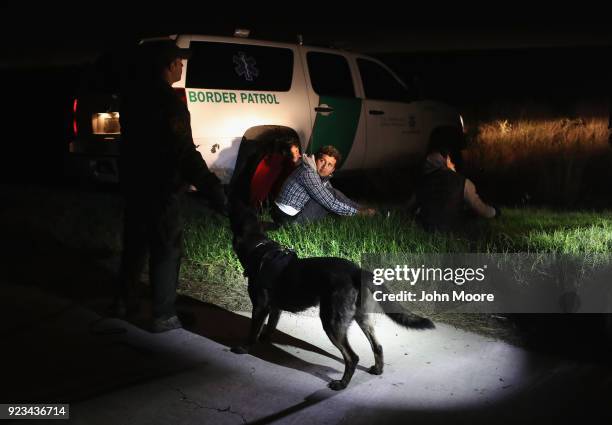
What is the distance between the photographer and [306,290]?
13.9ft

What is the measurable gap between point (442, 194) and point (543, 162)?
4997mm

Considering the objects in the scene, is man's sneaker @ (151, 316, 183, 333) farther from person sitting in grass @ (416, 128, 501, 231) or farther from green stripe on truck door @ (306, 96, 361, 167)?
green stripe on truck door @ (306, 96, 361, 167)

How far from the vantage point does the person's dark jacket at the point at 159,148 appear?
473 cm

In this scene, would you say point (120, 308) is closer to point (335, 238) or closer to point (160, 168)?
point (160, 168)

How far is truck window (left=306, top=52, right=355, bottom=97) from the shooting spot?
9.88 metres

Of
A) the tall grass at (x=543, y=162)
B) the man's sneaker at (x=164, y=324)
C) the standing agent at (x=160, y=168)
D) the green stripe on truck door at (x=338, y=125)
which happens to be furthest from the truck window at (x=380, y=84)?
the man's sneaker at (x=164, y=324)

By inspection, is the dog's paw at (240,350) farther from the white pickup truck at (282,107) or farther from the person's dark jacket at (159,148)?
the white pickup truck at (282,107)

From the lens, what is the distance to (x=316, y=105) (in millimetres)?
9711

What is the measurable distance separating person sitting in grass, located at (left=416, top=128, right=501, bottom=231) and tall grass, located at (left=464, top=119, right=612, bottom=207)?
241 centimetres

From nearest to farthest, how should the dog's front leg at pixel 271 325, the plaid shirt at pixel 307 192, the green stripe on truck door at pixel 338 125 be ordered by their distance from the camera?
the dog's front leg at pixel 271 325 → the plaid shirt at pixel 307 192 → the green stripe on truck door at pixel 338 125

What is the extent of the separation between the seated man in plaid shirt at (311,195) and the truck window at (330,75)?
10.3 feet

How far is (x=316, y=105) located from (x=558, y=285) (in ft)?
A: 16.2

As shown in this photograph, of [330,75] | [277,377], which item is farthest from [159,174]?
[330,75]

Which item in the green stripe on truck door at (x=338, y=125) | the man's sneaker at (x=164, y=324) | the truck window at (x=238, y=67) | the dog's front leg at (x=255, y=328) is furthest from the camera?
the green stripe on truck door at (x=338, y=125)
